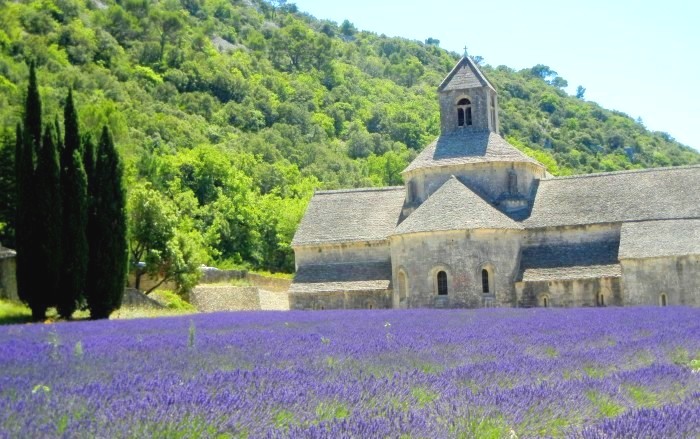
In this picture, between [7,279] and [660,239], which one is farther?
[660,239]

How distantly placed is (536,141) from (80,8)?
232 feet

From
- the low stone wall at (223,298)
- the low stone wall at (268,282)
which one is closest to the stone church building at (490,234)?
the low stone wall at (223,298)

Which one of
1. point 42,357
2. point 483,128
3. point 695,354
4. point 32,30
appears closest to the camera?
point 42,357

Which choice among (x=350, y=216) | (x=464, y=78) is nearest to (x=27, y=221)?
(x=350, y=216)

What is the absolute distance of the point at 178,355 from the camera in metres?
14.6

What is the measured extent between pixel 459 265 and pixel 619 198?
9.06 m

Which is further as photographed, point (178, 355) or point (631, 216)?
point (631, 216)

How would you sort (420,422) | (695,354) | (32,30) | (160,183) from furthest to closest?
(32,30) → (160,183) → (695,354) → (420,422)

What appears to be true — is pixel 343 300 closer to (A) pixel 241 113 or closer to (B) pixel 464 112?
(B) pixel 464 112

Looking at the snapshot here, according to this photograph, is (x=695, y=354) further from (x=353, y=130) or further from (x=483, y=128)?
(x=353, y=130)

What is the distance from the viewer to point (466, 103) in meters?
46.8

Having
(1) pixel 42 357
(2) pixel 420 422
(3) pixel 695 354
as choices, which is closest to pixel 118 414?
(2) pixel 420 422

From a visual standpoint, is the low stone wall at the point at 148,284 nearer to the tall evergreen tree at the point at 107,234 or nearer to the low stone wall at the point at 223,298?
the low stone wall at the point at 223,298

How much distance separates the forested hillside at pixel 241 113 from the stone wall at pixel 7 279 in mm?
5199
